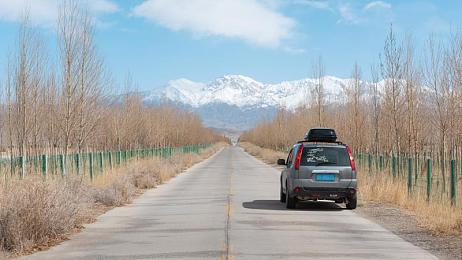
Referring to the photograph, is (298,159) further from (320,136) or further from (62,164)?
(62,164)

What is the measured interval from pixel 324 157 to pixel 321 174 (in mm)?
481

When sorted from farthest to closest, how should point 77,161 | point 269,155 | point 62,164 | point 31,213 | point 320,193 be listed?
point 269,155
point 77,161
point 62,164
point 320,193
point 31,213

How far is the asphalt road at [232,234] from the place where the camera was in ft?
30.7

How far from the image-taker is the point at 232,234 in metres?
11.4

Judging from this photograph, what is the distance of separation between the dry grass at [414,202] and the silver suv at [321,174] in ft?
6.33

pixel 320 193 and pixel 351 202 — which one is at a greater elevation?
pixel 320 193

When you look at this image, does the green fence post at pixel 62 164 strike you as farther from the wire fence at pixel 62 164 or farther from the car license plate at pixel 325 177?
the car license plate at pixel 325 177

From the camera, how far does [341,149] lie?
15977 millimetres

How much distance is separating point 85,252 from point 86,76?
1419 centimetres

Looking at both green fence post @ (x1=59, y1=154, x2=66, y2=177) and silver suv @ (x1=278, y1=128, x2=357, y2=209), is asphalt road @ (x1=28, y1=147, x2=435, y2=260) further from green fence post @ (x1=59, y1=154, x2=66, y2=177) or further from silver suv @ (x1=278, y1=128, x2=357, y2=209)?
green fence post @ (x1=59, y1=154, x2=66, y2=177)

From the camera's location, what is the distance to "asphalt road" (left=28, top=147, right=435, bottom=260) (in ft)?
30.7

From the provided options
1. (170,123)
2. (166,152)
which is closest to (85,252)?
(166,152)

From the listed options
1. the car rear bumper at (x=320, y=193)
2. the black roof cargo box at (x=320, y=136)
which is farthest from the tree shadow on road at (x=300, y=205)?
the black roof cargo box at (x=320, y=136)

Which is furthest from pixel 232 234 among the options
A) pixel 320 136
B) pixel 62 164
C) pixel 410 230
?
pixel 62 164
